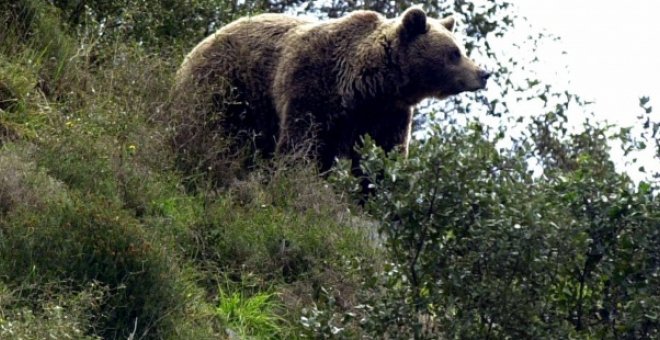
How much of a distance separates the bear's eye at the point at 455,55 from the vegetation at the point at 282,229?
2.94ft

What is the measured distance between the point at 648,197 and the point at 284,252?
11.4 feet

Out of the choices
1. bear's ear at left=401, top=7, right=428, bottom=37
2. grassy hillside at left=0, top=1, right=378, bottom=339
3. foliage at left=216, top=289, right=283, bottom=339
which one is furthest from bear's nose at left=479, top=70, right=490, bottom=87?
foliage at left=216, top=289, right=283, bottom=339

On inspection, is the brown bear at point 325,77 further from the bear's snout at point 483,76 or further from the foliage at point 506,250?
the foliage at point 506,250

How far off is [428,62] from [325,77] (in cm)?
100

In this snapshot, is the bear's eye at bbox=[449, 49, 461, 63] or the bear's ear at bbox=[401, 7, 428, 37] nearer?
the bear's ear at bbox=[401, 7, 428, 37]

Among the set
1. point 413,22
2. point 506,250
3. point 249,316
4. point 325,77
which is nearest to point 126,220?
point 249,316

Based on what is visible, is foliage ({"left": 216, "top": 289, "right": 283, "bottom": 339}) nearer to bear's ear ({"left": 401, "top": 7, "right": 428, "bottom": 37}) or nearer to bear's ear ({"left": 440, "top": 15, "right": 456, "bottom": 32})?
bear's ear ({"left": 401, "top": 7, "right": 428, "bottom": 37})

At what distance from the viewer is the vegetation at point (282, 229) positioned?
26.0 feet

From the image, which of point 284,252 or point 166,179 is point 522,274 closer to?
point 284,252

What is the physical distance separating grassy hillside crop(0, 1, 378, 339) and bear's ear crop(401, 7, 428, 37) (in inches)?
75.3

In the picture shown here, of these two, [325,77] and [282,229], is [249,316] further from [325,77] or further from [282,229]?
[325,77]

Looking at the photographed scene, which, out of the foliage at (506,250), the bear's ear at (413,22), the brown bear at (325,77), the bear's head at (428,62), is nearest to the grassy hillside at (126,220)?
the brown bear at (325,77)

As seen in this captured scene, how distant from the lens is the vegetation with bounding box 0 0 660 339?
794cm

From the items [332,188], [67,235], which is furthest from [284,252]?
[67,235]
